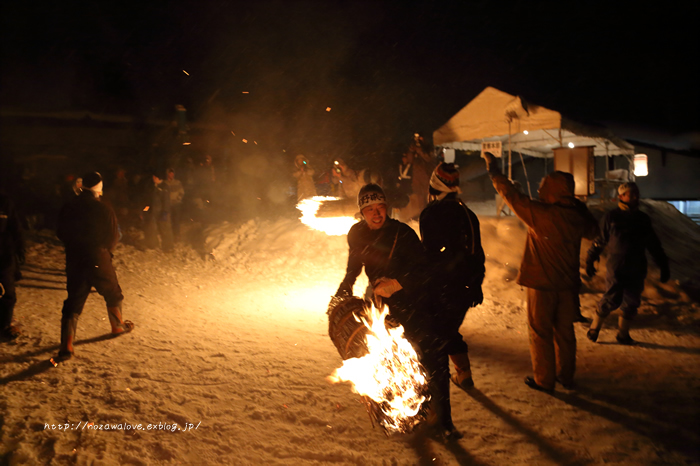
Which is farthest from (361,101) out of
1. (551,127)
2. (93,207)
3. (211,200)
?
(93,207)

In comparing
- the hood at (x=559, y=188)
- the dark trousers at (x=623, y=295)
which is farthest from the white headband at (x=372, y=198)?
the dark trousers at (x=623, y=295)

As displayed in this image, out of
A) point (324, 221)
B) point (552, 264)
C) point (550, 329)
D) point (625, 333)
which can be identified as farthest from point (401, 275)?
point (625, 333)

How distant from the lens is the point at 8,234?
520cm

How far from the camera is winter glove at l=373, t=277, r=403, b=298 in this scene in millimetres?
3029

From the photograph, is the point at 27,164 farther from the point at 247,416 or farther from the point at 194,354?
the point at 247,416

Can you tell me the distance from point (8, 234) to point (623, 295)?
27.4 feet

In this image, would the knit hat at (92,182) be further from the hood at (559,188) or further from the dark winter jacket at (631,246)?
the dark winter jacket at (631,246)

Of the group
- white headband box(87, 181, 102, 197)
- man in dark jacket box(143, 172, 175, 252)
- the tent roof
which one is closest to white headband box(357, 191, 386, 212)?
white headband box(87, 181, 102, 197)

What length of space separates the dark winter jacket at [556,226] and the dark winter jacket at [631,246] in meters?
1.82

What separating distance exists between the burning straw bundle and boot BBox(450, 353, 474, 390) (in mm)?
907

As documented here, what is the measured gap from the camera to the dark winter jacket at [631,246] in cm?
531

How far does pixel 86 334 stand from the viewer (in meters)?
5.62

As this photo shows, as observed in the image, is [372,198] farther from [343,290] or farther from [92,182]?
[92,182]

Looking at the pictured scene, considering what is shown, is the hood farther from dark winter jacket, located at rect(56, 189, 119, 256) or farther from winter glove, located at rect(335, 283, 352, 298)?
dark winter jacket, located at rect(56, 189, 119, 256)
